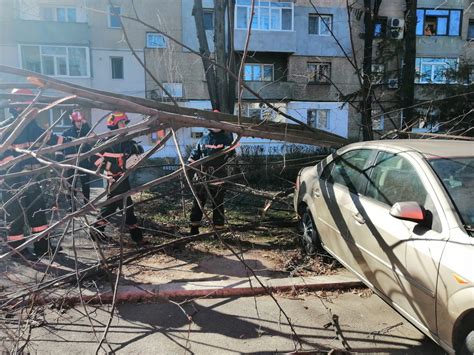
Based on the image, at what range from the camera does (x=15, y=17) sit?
79.4 feet

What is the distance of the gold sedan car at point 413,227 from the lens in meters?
2.40

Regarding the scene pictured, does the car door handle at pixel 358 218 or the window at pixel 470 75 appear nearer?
the car door handle at pixel 358 218

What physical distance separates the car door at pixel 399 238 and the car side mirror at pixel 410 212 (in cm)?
8

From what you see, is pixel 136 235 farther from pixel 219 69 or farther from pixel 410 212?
pixel 219 69

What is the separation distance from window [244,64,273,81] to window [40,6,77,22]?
11789mm

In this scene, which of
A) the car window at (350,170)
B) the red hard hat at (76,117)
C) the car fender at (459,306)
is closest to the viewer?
the car fender at (459,306)

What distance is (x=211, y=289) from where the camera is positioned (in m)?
4.05

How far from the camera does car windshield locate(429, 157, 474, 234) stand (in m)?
2.61

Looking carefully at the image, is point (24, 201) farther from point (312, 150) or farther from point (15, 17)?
point (15, 17)

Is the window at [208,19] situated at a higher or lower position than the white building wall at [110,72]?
higher

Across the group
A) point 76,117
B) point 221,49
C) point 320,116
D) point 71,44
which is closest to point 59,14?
point 71,44

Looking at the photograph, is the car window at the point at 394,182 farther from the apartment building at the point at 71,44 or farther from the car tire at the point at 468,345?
the apartment building at the point at 71,44

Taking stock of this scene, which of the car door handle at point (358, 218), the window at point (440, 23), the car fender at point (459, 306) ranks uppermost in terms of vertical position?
the window at point (440, 23)

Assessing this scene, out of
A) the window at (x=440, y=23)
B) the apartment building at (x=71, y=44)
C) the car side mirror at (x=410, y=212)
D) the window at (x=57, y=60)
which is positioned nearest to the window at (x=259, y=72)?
the apartment building at (x=71, y=44)
